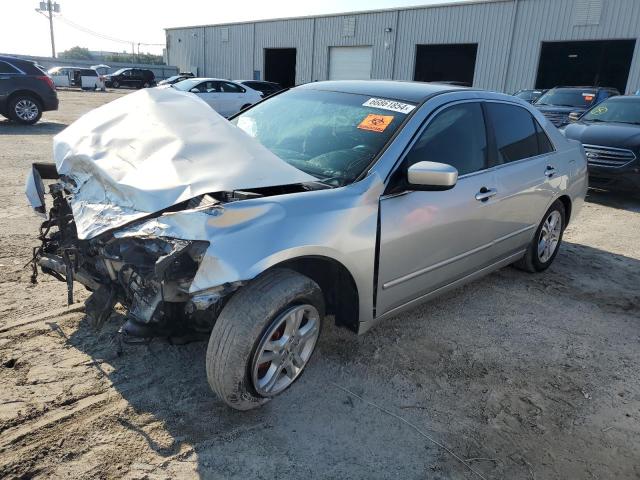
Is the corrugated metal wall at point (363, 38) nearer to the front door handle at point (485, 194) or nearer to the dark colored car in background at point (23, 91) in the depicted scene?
the dark colored car in background at point (23, 91)

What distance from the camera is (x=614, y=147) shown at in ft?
26.7

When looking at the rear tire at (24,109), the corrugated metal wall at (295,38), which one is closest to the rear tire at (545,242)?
the rear tire at (24,109)

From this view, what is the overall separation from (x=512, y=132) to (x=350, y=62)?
2614 cm

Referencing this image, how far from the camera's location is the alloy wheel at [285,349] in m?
2.52

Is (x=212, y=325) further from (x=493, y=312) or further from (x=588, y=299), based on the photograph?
(x=588, y=299)

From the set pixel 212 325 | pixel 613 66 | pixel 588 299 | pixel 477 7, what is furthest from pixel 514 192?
pixel 613 66

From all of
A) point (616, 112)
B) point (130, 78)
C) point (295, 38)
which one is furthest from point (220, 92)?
point (130, 78)

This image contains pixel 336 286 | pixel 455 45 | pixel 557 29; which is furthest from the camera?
pixel 455 45

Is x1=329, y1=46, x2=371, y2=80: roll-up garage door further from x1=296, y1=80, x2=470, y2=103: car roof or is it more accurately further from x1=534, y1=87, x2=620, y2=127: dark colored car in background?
x1=296, y1=80, x2=470, y2=103: car roof

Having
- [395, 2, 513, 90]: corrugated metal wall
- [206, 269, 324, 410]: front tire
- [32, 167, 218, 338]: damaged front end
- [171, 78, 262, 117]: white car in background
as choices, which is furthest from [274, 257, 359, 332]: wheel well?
[395, 2, 513, 90]: corrugated metal wall

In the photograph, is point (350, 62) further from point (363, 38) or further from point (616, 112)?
point (616, 112)

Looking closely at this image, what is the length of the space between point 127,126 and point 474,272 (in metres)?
2.66

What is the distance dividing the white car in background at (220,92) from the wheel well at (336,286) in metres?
13.6

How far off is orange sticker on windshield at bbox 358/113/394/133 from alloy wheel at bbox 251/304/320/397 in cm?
127
